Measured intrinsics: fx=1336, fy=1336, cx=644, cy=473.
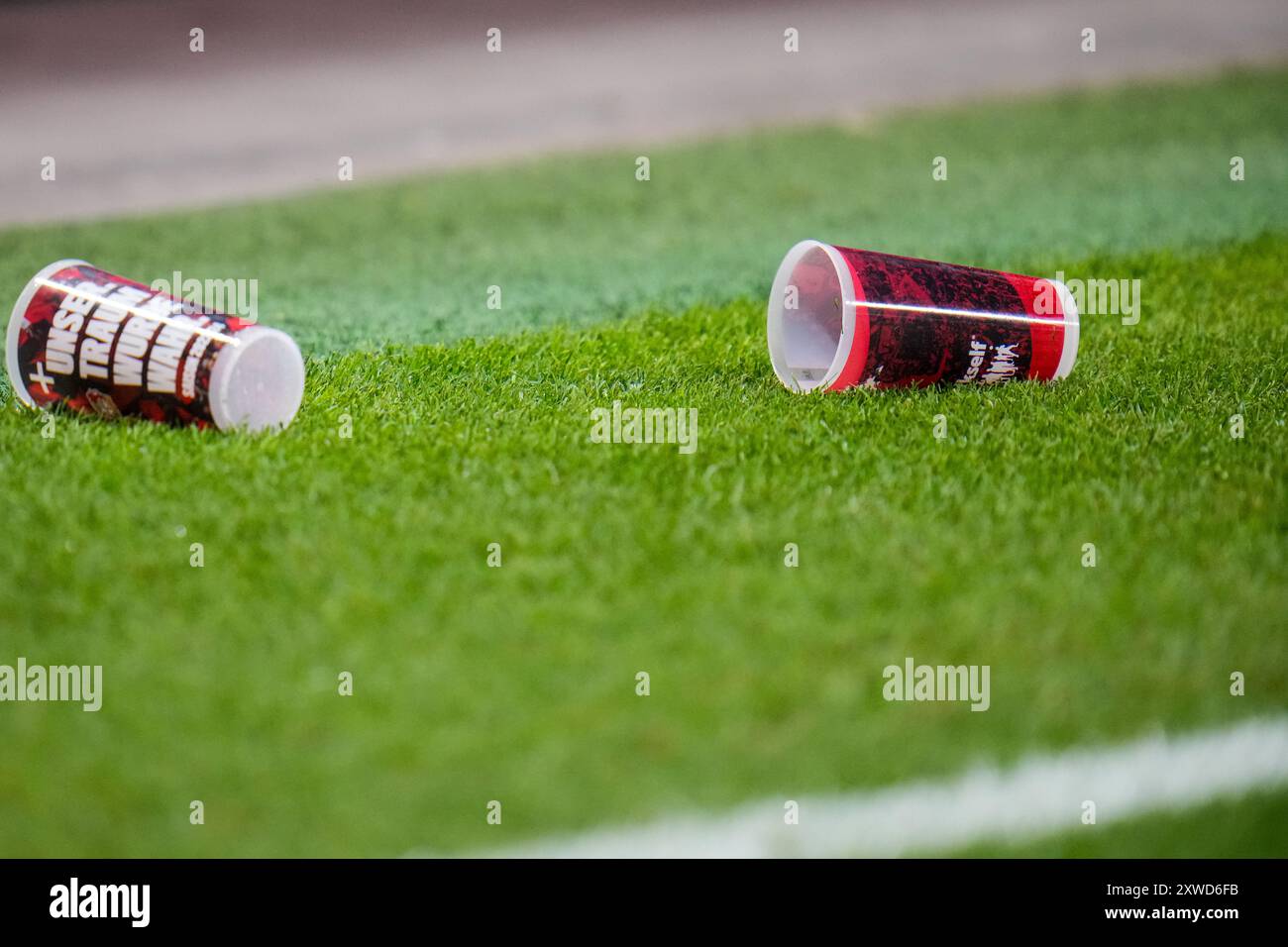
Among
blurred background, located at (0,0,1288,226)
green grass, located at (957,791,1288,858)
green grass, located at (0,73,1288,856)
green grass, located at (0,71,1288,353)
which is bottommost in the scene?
green grass, located at (957,791,1288,858)

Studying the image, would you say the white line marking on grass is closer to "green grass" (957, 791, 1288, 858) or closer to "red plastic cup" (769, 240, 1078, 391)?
"green grass" (957, 791, 1288, 858)

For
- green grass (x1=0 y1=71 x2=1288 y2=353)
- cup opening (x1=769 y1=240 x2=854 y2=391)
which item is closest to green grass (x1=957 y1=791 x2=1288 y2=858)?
cup opening (x1=769 y1=240 x2=854 y2=391)

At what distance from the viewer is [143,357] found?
408 centimetres

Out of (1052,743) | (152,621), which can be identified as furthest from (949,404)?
(152,621)

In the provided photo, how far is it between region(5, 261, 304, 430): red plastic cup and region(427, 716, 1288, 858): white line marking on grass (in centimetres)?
223

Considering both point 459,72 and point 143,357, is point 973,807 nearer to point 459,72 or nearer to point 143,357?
point 143,357

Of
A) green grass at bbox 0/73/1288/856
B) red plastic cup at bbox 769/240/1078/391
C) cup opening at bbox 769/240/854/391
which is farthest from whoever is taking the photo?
cup opening at bbox 769/240/854/391

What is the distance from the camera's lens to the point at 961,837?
2.38m

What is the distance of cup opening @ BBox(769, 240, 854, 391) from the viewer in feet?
15.9

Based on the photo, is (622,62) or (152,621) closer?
(152,621)

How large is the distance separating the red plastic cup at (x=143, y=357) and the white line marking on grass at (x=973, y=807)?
87.7 inches

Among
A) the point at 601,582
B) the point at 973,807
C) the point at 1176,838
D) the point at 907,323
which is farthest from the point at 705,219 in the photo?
the point at 1176,838
